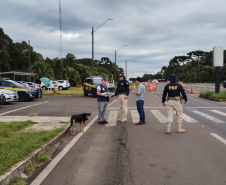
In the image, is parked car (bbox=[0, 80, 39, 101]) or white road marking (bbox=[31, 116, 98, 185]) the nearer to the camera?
white road marking (bbox=[31, 116, 98, 185])

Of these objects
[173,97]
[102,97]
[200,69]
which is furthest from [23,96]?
[200,69]

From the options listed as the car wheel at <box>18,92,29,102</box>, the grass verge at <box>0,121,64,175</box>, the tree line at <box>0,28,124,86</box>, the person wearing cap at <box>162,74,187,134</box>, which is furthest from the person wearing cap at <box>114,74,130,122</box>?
the tree line at <box>0,28,124,86</box>

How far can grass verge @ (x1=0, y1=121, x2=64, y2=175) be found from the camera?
16.7 ft

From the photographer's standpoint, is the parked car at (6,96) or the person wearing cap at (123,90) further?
the parked car at (6,96)

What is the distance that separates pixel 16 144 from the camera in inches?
252

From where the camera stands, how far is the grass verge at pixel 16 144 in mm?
5078

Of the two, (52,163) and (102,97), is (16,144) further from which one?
(102,97)

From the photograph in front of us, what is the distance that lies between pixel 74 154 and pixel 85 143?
1107mm

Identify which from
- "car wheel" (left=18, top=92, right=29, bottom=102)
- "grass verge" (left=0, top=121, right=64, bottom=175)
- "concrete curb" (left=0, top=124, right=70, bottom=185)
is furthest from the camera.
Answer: "car wheel" (left=18, top=92, right=29, bottom=102)

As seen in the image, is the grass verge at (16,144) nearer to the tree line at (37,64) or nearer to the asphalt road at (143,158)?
the asphalt road at (143,158)

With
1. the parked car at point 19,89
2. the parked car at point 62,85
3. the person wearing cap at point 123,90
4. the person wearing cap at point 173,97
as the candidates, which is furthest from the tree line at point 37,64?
the person wearing cap at point 173,97

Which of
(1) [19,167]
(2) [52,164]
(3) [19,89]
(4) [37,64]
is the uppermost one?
(4) [37,64]

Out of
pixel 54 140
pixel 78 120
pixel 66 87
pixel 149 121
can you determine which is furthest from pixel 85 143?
pixel 66 87

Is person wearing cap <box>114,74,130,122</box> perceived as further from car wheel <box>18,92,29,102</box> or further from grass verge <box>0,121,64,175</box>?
car wheel <box>18,92,29,102</box>
